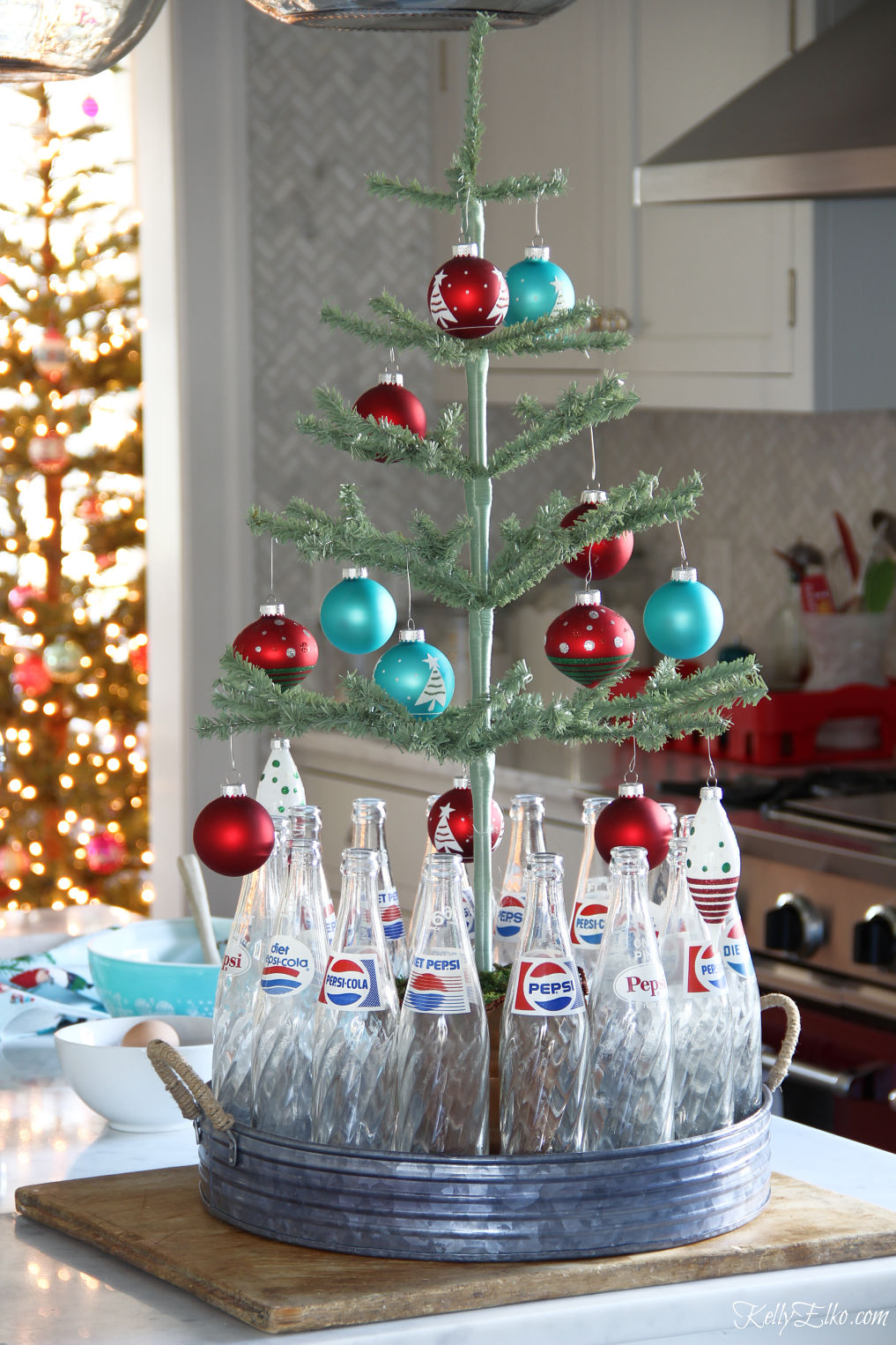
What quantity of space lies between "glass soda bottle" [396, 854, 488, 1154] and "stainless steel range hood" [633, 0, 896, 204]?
6.19 ft

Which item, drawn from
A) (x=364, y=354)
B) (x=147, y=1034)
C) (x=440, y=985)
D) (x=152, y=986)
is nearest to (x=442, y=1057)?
(x=440, y=985)

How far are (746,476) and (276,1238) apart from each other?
2.89 metres

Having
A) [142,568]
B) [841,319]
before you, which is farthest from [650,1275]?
[142,568]

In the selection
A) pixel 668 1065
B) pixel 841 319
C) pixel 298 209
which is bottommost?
pixel 668 1065

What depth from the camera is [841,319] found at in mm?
2967

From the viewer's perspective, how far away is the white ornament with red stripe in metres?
1.12

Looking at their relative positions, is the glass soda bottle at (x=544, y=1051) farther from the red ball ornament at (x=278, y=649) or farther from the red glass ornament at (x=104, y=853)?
the red glass ornament at (x=104, y=853)

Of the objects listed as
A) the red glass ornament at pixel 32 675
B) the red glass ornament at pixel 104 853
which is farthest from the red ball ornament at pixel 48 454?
the red glass ornament at pixel 104 853

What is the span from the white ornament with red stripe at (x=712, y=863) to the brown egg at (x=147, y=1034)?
1.55ft

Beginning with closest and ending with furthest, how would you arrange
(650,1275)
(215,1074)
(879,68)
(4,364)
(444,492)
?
(650,1275)
(215,1074)
(879,68)
(444,492)
(4,364)

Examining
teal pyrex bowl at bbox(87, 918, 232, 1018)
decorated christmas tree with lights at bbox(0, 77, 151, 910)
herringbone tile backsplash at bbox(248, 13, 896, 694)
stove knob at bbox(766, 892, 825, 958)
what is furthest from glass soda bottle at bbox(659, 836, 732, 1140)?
decorated christmas tree with lights at bbox(0, 77, 151, 910)

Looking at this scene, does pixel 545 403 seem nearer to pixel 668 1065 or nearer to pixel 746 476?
pixel 746 476

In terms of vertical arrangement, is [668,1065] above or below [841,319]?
below

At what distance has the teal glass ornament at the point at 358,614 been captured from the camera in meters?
1.19
